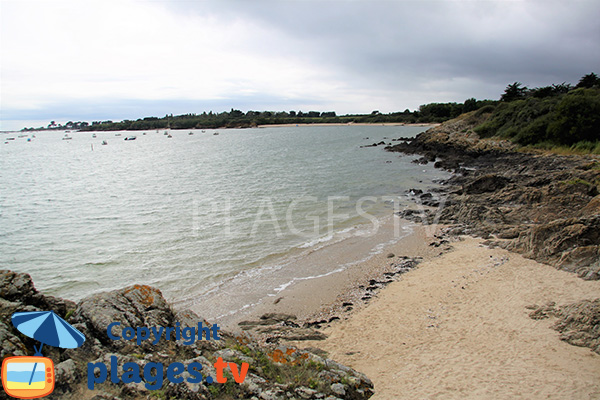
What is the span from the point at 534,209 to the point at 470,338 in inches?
456

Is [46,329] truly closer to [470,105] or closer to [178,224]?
[178,224]

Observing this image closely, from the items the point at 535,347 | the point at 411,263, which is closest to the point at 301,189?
the point at 411,263

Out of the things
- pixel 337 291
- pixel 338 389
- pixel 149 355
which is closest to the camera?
pixel 149 355

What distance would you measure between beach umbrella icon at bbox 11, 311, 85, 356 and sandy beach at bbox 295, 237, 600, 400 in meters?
4.86

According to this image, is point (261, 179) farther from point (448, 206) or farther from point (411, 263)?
point (411, 263)

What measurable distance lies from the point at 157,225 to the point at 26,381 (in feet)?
53.8

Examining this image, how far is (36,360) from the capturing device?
3.60 metres

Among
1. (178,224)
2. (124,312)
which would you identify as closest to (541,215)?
(124,312)

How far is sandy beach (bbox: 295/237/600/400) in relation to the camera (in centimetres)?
575

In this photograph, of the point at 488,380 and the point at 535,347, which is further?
the point at 535,347

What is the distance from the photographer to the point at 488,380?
5.88m

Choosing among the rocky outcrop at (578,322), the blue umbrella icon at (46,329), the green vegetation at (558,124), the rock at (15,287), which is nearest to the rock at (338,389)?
the blue umbrella icon at (46,329)

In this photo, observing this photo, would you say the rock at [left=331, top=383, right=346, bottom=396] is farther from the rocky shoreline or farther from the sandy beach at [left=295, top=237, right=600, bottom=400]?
the rocky shoreline

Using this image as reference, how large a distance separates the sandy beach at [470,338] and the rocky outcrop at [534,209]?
3.06 ft
